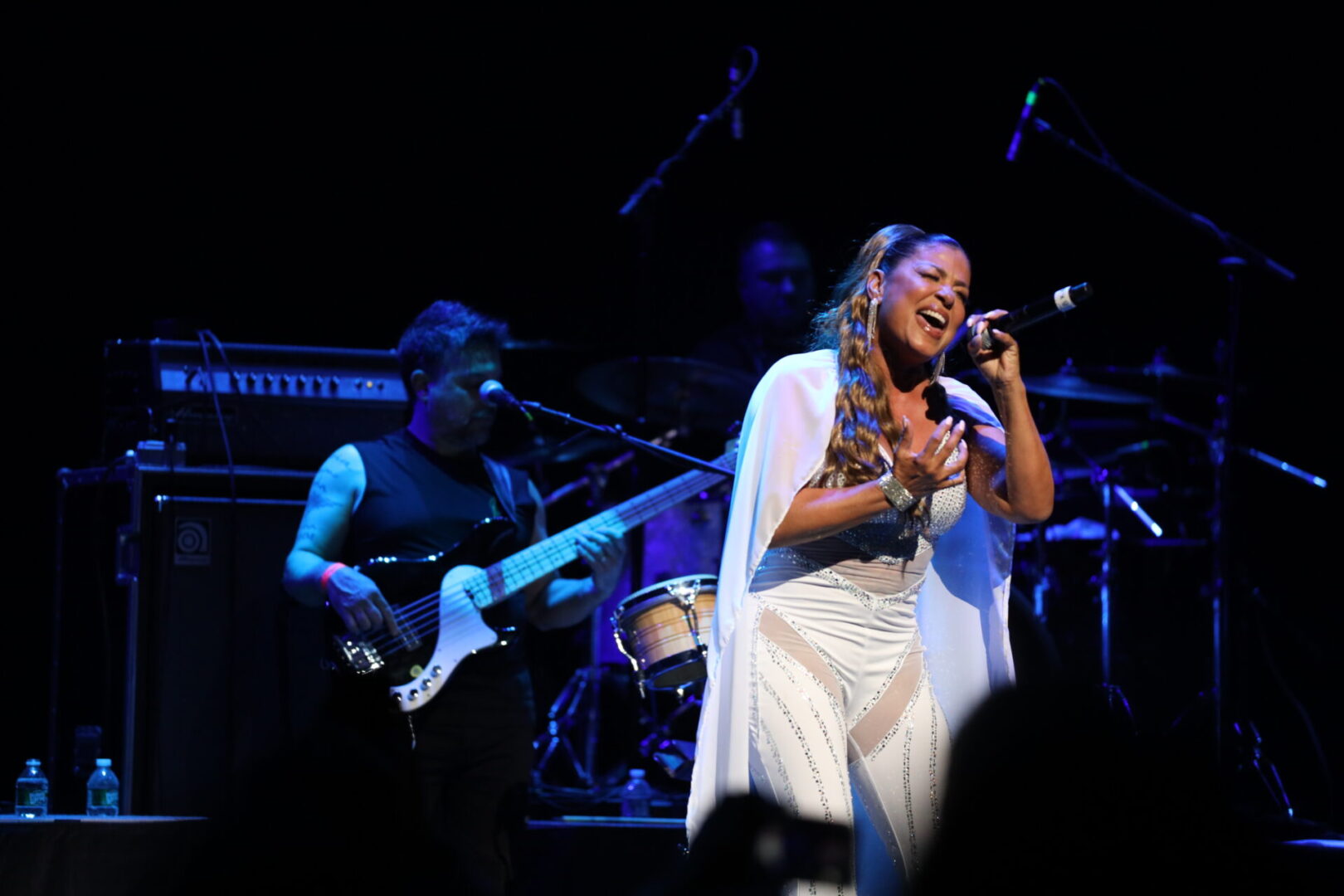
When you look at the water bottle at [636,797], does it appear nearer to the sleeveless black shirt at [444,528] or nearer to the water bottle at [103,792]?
the sleeveless black shirt at [444,528]

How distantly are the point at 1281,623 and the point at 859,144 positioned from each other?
339cm

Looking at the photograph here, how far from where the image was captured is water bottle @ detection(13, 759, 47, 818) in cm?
492

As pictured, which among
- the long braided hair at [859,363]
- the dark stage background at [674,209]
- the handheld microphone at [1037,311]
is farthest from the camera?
the dark stage background at [674,209]

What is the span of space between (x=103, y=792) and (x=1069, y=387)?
182 inches

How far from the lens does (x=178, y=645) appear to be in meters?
5.14

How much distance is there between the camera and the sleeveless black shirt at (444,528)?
187 inches

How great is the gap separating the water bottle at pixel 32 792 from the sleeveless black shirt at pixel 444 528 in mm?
1312

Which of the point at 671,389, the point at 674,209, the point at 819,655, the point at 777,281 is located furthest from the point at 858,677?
the point at 674,209

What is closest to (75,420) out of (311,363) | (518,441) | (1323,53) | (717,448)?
(311,363)

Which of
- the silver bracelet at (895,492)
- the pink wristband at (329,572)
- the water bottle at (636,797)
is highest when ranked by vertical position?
the silver bracelet at (895,492)

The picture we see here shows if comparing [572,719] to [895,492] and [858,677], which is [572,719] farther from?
[895,492]

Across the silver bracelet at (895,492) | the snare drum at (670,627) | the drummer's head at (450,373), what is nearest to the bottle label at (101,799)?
the drummer's head at (450,373)

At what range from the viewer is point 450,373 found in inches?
197

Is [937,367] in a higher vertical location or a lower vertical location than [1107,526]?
higher
